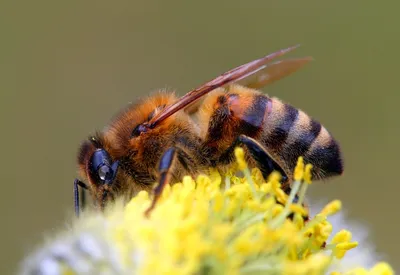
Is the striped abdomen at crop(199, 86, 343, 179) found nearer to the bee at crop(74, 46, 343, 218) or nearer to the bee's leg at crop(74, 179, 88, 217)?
the bee at crop(74, 46, 343, 218)

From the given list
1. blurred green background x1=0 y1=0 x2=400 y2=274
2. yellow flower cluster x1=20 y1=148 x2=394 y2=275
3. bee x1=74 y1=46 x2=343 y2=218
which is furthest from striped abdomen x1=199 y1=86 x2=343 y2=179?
blurred green background x1=0 y1=0 x2=400 y2=274

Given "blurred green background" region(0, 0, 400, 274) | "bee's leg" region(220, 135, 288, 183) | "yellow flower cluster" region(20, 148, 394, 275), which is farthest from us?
"blurred green background" region(0, 0, 400, 274)

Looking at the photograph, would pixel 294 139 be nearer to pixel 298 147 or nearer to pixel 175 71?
pixel 298 147

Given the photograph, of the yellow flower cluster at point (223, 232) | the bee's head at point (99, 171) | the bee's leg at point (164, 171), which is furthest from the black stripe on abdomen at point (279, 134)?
the bee's head at point (99, 171)

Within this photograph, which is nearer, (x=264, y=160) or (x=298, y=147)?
(x=264, y=160)

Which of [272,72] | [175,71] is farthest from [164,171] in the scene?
[175,71]

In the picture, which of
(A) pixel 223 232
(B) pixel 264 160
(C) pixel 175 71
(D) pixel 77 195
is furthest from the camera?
(C) pixel 175 71

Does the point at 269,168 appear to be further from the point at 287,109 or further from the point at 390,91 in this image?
the point at 390,91
